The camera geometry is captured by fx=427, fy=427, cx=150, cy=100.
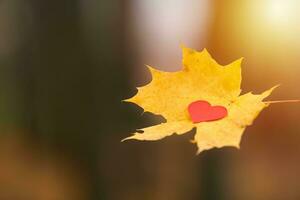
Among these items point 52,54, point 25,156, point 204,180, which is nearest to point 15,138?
point 25,156

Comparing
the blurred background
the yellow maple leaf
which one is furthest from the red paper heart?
the blurred background

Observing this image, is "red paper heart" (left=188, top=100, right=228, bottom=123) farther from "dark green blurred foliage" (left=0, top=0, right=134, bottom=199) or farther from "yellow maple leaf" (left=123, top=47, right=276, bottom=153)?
"dark green blurred foliage" (left=0, top=0, right=134, bottom=199)

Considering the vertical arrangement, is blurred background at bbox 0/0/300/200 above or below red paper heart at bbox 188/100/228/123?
above

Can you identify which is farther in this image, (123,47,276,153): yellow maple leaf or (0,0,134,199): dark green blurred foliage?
(0,0,134,199): dark green blurred foliage

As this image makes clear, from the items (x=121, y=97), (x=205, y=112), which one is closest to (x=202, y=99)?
(x=205, y=112)

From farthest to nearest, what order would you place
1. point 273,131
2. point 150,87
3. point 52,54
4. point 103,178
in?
point 52,54 < point 103,178 < point 273,131 < point 150,87

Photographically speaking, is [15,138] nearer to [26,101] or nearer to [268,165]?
[26,101]

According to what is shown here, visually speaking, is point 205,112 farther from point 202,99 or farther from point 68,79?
point 68,79
